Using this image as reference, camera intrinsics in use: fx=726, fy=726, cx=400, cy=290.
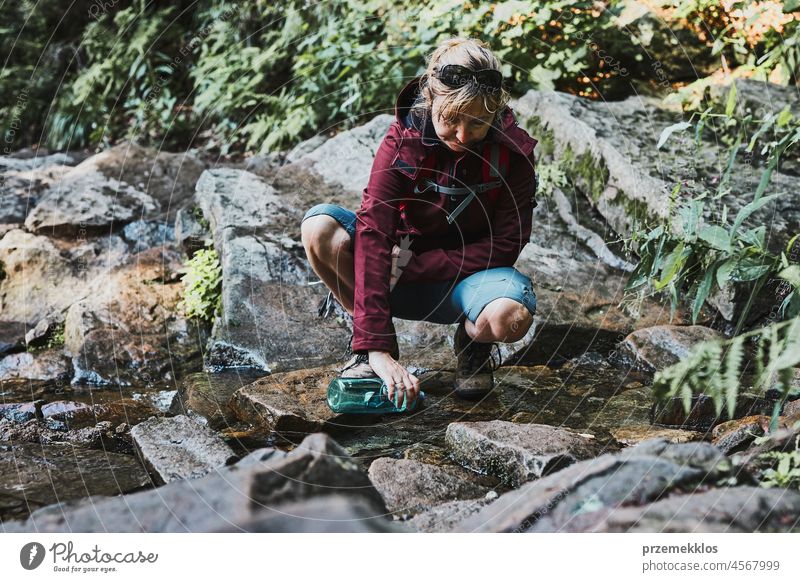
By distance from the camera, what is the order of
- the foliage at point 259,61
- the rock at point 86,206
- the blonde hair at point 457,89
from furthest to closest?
1. the foliage at point 259,61
2. the rock at point 86,206
3. the blonde hair at point 457,89

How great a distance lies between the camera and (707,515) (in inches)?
82.0

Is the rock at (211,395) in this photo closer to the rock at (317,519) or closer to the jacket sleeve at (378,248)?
the jacket sleeve at (378,248)

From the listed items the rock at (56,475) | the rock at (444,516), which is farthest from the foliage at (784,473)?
the rock at (56,475)

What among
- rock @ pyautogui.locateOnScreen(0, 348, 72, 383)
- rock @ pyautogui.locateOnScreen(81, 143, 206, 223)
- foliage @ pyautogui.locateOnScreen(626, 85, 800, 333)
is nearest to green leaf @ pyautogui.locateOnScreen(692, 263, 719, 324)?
foliage @ pyautogui.locateOnScreen(626, 85, 800, 333)

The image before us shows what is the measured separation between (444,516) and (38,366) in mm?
2919

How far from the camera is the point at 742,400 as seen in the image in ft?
10.4

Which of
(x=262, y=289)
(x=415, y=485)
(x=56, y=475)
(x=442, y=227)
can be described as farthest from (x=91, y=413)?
(x=442, y=227)

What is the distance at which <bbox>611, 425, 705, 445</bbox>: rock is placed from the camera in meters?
2.95

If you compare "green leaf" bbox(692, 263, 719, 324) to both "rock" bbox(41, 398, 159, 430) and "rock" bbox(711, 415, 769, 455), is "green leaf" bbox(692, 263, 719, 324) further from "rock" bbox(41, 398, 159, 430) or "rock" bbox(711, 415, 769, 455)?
"rock" bbox(41, 398, 159, 430)

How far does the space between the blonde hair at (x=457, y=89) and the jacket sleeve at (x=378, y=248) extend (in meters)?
0.21

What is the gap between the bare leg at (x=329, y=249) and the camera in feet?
11.0

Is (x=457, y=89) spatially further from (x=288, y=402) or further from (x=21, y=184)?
(x=21, y=184)

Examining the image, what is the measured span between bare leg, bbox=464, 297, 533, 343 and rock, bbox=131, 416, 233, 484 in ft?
4.13
